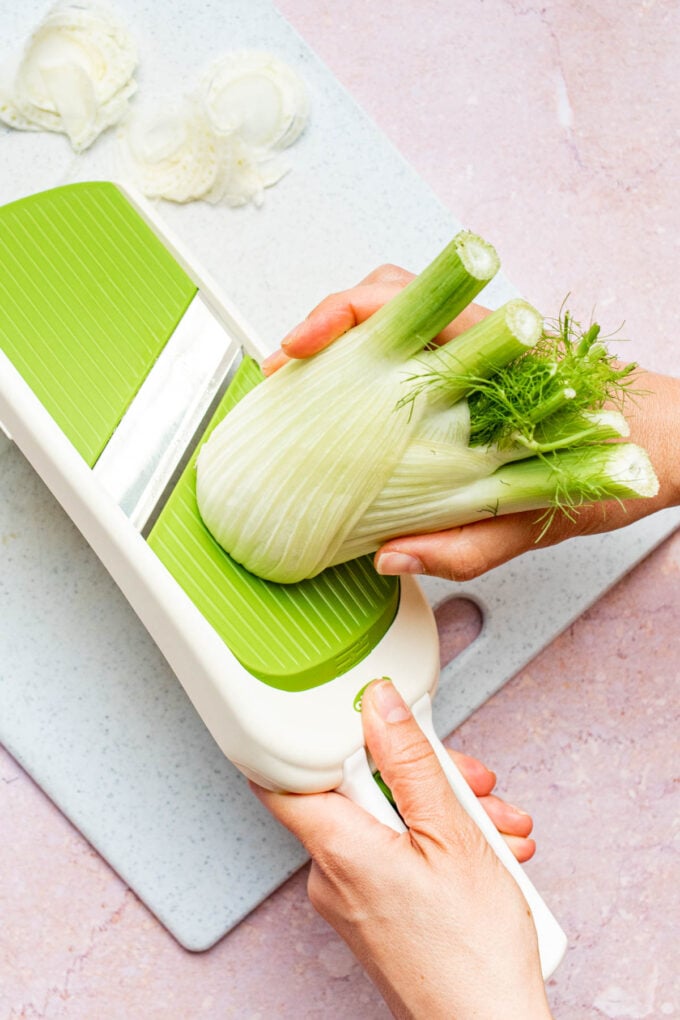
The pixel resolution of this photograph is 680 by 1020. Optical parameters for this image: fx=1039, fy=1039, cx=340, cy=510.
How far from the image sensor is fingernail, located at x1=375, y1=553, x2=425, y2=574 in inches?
31.8

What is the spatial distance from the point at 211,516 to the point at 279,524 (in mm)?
61

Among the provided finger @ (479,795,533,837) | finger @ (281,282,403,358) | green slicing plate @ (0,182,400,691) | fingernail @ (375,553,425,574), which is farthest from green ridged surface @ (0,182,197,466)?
finger @ (479,795,533,837)

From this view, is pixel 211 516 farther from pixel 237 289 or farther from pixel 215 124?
pixel 215 124

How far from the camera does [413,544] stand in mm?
812

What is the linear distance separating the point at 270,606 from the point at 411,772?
0.17 metres

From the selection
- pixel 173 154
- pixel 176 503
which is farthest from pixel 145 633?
pixel 173 154

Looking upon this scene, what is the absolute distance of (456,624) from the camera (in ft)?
3.51

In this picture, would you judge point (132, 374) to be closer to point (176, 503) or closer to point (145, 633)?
point (176, 503)

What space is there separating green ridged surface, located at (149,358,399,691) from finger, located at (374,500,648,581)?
0.05 m

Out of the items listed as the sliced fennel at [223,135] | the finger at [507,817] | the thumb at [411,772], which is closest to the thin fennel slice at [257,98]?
the sliced fennel at [223,135]

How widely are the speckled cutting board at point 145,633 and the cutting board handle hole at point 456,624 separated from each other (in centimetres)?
2

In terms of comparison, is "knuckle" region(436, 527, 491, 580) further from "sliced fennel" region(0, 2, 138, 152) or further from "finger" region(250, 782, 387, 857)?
"sliced fennel" region(0, 2, 138, 152)

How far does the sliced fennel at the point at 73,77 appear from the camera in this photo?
1.00m

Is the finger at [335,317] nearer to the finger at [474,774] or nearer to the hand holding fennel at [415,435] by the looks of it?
the hand holding fennel at [415,435]
